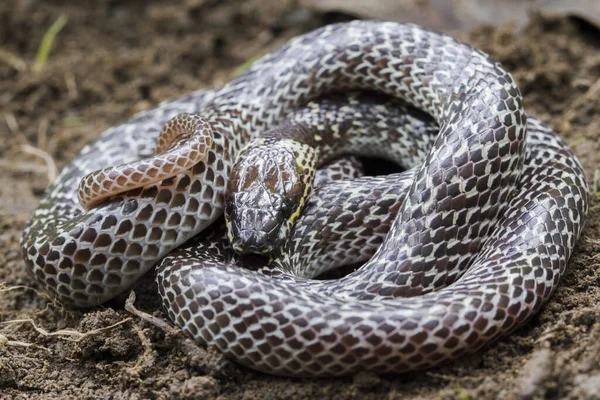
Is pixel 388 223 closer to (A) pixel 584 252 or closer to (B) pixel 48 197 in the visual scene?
(A) pixel 584 252

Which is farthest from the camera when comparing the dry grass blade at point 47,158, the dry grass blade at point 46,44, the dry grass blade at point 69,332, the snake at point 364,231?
the dry grass blade at point 46,44

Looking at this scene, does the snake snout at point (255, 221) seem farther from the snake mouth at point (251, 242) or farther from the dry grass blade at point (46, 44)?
the dry grass blade at point (46, 44)

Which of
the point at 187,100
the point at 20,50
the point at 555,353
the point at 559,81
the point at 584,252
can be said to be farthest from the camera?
the point at 20,50

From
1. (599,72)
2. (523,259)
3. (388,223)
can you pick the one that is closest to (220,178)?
(388,223)

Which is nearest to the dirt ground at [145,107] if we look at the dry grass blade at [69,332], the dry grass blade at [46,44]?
the dry grass blade at [69,332]

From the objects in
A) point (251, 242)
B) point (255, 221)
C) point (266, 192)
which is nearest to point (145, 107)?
point (266, 192)

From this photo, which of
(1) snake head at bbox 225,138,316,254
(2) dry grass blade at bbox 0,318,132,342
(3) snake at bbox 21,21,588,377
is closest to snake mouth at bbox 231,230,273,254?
(1) snake head at bbox 225,138,316,254

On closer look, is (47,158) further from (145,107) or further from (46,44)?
(46,44)
